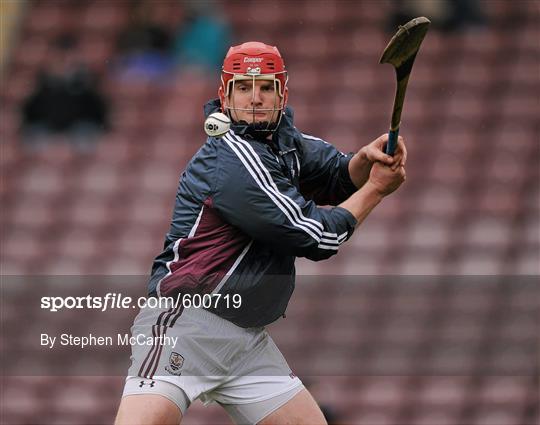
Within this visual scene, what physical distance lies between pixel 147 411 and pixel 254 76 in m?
1.03

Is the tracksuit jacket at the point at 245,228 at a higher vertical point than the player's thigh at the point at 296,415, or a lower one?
higher

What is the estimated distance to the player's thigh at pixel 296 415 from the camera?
423 cm

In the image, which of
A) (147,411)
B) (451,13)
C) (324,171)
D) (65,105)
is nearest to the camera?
(147,411)

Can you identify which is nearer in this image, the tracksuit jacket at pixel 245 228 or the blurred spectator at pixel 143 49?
the tracksuit jacket at pixel 245 228

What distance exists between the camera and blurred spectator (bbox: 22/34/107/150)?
405 inches

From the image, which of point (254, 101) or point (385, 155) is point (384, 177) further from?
point (254, 101)

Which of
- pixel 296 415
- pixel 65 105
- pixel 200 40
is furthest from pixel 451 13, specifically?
pixel 296 415

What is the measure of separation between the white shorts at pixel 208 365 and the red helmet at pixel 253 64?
71cm

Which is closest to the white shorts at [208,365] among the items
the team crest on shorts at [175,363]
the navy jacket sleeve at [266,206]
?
the team crest on shorts at [175,363]

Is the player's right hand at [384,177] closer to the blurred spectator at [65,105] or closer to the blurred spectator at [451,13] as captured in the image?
the blurred spectator at [65,105]

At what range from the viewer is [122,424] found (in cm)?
394

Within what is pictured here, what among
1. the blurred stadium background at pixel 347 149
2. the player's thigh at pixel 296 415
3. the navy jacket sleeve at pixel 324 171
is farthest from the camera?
the blurred stadium background at pixel 347 149

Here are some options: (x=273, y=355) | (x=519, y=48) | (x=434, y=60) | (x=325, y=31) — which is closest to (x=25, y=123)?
(x=325, y=31)

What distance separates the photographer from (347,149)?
10.4m
